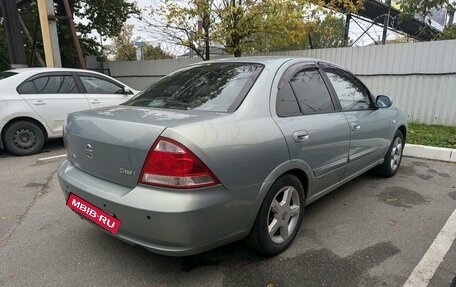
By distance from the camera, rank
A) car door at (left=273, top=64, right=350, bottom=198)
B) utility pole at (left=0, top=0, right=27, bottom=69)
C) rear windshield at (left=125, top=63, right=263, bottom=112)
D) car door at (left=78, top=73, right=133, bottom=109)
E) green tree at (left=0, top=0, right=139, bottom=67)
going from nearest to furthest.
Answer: rear windshield at (left=125, top=63, right=263, bottom=112) < car door at (left=273, top=64, right=350, bottom=198) < car door at (left=78, top=73, right=133, bottom=109) < utility pole at (left=0, top=0, right=27, bottom=69) < green tree at (left=0, top=0, right=139, bottom=67)

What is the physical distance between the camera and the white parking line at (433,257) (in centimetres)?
253

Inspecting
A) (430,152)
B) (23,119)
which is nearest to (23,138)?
(23,119)

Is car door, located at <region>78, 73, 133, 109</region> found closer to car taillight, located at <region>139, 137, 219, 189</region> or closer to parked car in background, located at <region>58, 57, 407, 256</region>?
parked car in background, located at <region>58, 57, 407, 256</region>

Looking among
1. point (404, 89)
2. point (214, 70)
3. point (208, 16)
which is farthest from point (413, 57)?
point (214, 70)

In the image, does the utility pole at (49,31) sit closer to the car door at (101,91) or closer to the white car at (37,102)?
the white car at (37,102)

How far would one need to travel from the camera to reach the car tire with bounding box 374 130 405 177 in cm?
465

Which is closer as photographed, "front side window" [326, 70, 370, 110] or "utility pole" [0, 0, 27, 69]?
"front side window" [326, 70, 370, 110]

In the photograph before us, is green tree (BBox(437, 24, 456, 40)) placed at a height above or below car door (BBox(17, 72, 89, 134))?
above

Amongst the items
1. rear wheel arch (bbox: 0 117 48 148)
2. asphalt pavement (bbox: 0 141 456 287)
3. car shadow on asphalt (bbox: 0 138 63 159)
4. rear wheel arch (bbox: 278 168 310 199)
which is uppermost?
rear wheel arch (bbox: 278 168 310 199)

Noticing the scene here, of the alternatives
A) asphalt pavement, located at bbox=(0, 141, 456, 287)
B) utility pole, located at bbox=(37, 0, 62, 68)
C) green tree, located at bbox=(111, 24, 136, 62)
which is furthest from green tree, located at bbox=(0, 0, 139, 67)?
asphalt pavement, located at bbox=(0, 141, 456, 287)

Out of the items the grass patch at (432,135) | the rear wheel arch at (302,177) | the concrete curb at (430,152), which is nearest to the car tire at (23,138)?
the rear wheel arch at (302,177)

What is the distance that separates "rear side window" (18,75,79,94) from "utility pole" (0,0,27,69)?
594 cm

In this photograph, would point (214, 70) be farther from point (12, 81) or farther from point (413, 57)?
point (413, 57)

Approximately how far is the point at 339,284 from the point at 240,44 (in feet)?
28.2
